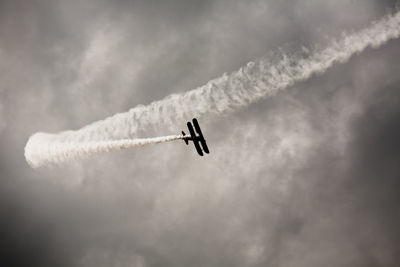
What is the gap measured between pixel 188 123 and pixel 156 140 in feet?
21.3

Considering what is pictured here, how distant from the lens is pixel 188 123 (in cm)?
5084

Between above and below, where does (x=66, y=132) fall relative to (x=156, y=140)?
above

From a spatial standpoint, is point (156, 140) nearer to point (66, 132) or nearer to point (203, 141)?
point (203, 141)

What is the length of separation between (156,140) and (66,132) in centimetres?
1427

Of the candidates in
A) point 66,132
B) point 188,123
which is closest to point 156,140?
point 188,123

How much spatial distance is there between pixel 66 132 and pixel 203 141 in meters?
22.0

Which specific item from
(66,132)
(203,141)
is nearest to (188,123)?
(203,141)

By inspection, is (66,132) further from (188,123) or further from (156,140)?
(188,123)

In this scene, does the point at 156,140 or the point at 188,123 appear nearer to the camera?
the point at 156,140

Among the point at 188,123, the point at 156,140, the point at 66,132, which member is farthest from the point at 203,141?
the point at 66,132

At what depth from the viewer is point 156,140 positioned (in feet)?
156

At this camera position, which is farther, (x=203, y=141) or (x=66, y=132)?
(x=203, y=141)

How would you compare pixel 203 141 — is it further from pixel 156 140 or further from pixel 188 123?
pixel 156 140

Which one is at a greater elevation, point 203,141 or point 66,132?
point 66,132
